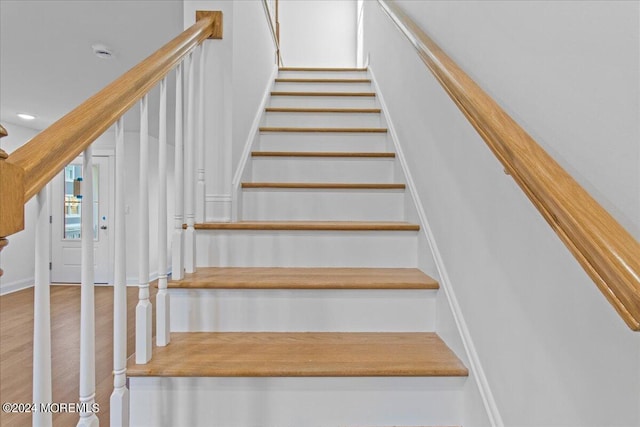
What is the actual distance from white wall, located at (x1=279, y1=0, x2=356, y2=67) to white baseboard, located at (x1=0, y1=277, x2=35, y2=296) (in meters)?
4.88

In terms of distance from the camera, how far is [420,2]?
5.50ft

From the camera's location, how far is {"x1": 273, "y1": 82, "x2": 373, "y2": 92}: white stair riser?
313cm

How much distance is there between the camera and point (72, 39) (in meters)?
2.65

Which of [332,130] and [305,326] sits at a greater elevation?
[332,130]

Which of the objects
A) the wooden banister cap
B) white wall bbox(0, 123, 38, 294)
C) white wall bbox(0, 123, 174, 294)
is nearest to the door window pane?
white wall bbox(0, 123, 174, 294)

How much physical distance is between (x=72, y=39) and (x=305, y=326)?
2.85 meters

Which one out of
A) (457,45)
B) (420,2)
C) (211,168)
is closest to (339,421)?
(211,168)

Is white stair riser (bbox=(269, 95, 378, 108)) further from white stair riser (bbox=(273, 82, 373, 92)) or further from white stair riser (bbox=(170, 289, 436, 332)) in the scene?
white stair riser (bbox=(170, 289, 436, 332))

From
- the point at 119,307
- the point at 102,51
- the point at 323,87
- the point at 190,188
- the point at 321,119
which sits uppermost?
the point at 102,51

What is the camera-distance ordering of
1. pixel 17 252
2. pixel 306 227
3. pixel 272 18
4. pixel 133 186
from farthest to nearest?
pixel 133 186, pixel 17 252, pixel 272 18, pixel 306 227

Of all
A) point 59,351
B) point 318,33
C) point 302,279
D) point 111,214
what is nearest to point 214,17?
point 302,279

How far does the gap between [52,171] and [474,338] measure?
3.61ft

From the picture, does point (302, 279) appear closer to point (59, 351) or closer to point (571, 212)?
point (571, 212)

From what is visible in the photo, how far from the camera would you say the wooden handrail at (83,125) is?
1.98 feet
